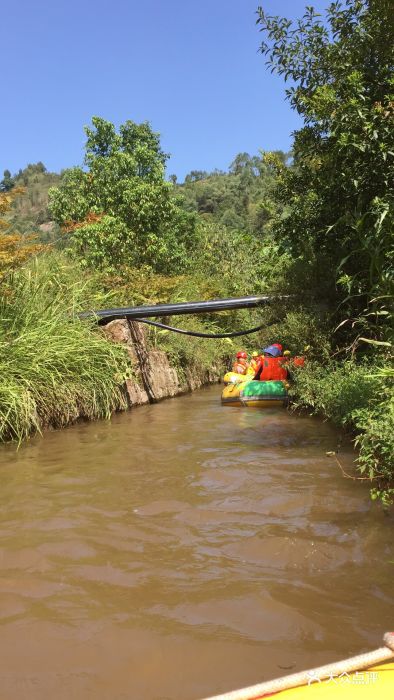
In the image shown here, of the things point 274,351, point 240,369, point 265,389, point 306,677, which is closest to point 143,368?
point 240,369

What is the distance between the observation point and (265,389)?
910 centimetres

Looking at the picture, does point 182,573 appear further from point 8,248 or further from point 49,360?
point 8,248

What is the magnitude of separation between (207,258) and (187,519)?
1851 cm

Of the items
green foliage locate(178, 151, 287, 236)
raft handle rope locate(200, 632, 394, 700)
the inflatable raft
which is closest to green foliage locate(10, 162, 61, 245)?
green foliage locate(178, 151, 287, 236)

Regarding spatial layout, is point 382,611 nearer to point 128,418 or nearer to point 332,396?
point 332,396

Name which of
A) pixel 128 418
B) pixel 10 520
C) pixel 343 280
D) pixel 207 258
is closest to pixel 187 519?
pixel 10 520

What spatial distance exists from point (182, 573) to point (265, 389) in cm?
632

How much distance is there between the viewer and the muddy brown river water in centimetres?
213

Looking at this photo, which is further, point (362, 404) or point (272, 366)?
point (272, 366)

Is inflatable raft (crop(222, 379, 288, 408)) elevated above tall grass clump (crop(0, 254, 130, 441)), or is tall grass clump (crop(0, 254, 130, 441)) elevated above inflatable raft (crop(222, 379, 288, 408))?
tall grass clump (crop(0, 254, 130, 441))

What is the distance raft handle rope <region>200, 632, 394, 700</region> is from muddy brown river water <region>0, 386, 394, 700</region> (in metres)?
0.58

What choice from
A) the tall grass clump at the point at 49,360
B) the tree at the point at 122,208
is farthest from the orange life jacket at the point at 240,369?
the tree at the point at 122,208

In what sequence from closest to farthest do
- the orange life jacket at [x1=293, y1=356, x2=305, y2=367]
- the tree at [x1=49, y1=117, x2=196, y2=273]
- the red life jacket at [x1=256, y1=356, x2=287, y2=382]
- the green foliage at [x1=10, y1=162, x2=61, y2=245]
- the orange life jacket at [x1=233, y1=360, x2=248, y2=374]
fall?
the orange life jacket at [x1=293, y1=356, x2=305, y2=367], the red life jacket at [x1=256, y1=356, x2=287, y2=382], the orange life jacket at [x1=233, y1=360, x2=248, y2=374], the tree at [x1=49, y1=117, x2=196, y2=273], the green foliage at [x1=10, y1=162, x2=61, y2=245]

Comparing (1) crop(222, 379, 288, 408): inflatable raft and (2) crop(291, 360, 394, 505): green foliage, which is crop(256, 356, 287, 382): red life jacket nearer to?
(1) crop(222, 379, 288, 408): inflatable raft
